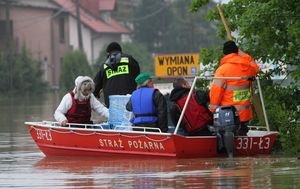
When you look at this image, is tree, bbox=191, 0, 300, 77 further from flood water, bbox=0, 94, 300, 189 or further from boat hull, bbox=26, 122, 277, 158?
flood water, bbox=0, 94, 300, 189

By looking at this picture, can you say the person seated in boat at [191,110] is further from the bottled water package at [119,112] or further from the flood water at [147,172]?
the bottled water package at [119,112]

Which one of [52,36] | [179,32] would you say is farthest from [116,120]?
[179,32]

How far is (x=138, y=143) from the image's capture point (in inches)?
630

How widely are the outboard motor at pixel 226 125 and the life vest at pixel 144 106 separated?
0.98 meters

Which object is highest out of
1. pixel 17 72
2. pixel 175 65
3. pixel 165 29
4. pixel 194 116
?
pixel 165 29

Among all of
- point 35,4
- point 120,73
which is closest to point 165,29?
point 35,4

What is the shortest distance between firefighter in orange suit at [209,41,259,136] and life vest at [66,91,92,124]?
2462mm

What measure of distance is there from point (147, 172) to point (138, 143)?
6.82 feet

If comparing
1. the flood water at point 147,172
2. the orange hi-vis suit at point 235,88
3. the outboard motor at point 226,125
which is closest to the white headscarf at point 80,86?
the flood water at point 147,172

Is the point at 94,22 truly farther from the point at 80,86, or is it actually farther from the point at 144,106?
the point at 144,106

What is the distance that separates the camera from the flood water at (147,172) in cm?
1236

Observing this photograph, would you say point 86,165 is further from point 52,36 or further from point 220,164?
point 52,36

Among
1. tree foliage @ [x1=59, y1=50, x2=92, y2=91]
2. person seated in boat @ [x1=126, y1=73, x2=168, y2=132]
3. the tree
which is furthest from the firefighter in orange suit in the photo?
tree foliage @ [x1=59, y1=50, x2=92, y2=91]

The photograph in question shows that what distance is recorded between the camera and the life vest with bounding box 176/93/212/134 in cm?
1616
